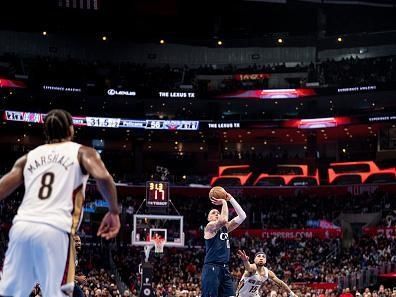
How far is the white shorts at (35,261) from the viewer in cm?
652

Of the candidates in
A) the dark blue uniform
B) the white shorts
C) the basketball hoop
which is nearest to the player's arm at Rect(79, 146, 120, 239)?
the white shorts

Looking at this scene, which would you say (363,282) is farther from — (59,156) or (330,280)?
(59,156)

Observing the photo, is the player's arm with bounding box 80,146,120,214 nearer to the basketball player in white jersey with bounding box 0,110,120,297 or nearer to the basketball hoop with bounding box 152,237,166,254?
the basketball player in white jersey with bounding box 0,110,120,297

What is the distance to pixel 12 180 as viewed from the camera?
6961 mm

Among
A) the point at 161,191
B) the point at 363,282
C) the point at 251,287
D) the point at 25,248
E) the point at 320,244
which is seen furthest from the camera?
the point at 320,244

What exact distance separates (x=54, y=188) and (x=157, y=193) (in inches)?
1333

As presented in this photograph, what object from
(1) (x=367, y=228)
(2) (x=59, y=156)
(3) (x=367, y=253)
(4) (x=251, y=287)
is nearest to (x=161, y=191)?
(3) (x=367, y=253)

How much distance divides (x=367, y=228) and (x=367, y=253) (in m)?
5.82

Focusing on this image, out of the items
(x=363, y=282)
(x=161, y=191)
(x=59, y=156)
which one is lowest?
(x=363, y=282)

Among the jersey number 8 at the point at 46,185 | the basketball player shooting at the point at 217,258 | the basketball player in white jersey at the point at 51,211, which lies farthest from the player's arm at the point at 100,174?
the basketball player shooting at the point at 217,258

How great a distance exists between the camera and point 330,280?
3916 cm

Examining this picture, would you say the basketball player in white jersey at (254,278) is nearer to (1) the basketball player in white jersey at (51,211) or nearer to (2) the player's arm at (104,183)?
(2) the player's arm at (104,183)

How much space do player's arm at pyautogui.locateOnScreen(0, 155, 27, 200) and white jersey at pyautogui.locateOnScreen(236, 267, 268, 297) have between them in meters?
9.21

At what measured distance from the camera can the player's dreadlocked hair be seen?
7.08m
